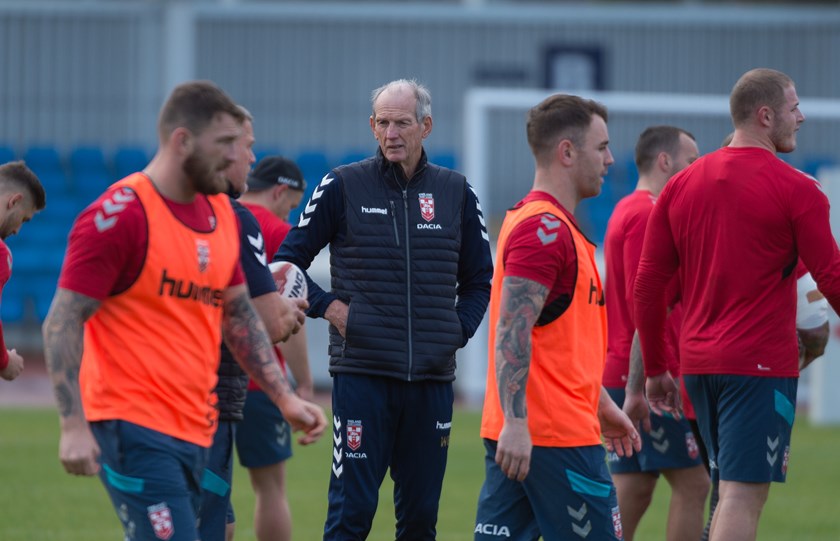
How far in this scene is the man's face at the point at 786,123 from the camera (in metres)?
6.17

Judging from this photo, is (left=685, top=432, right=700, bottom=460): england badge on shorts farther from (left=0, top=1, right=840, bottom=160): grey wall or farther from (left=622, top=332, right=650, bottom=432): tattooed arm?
(left=0, top=1, right=840, bottom=160): grey wall

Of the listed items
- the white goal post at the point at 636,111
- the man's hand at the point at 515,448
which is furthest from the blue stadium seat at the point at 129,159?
the man's hand at the point at 515,448

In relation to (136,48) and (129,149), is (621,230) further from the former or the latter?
(136,48)

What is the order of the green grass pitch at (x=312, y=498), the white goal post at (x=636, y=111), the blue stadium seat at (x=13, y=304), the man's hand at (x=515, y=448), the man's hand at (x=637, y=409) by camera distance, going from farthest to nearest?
1. the blue stadium seat at (x=13, y=304)
2. the white goal post at (x=636, y=111)
3. the green grass pitch at (x=312, y=498)
4. the man's hand at (x=637, y=409)
5. the man's hand at (x=515, y=448)

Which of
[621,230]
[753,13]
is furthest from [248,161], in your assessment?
[753,13]

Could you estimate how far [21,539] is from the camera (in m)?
8.61

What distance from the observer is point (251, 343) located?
496 centimetres

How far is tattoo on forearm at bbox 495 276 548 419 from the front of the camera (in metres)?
5.20

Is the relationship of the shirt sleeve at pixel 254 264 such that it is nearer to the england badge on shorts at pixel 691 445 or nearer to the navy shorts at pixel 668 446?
the navy shorts at pixel 668 446

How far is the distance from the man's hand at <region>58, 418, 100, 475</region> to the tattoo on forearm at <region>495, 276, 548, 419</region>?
5.43ft

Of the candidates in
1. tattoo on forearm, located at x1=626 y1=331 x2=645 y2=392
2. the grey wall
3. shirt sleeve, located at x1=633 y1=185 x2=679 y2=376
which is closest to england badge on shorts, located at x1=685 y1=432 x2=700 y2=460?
tattoo on forearm, located at x1=626 y1=331 x2=645 y2=392

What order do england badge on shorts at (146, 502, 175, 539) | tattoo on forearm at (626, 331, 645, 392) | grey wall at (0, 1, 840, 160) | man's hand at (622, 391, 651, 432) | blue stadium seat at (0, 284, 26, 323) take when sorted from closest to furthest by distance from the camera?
1. england badge on shorts at (146, 502, 175, 539)
2. man's hand at (622, 391, 651, 432)
3. tattoo on forearm at (626, 331, 645, 392)
4. blue stadium seat at (0, 284, 26, 323)
5. grey wall at (0, 1, 840, 160)

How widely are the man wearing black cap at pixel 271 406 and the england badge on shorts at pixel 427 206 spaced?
3.89 feet

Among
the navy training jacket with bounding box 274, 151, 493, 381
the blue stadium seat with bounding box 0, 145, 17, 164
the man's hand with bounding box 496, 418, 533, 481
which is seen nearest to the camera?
the man's hand with bounding box 496, 418, 533, 481
